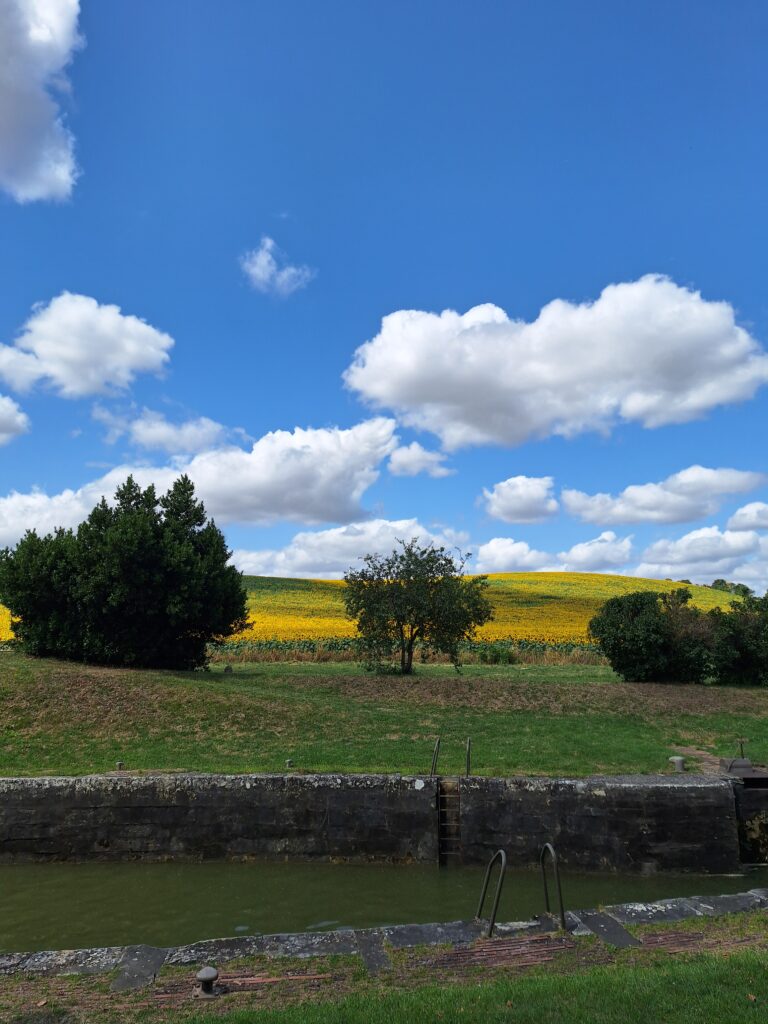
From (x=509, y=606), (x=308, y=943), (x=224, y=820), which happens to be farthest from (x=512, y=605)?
(x=308, y=943)

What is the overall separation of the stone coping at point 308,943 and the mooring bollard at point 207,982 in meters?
0.77

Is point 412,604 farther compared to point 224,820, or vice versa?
point 412,604

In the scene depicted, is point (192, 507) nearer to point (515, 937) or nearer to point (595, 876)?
point (595, 876)

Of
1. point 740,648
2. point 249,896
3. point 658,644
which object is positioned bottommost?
point 249,896

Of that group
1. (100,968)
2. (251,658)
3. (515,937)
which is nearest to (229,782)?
Answer: (100,968)

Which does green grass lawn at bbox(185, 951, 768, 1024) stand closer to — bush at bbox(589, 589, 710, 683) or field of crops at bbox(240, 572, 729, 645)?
bush at bbox(589, 589, 710, 683)

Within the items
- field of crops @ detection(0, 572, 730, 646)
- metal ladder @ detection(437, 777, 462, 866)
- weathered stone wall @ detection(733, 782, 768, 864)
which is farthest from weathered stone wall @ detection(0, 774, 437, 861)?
field of crops @ detection(0, 572, 730, 646)

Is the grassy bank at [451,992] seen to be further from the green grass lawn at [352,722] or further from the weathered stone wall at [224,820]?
the green grass lawn at [352,722]

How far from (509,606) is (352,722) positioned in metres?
47.7

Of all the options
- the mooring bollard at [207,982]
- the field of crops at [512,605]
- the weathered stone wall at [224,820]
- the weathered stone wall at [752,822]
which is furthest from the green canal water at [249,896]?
the field of crops at [512,605]

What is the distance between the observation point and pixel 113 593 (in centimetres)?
2564

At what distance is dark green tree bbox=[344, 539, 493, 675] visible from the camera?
27.8 metres

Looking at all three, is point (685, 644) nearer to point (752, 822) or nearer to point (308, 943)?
point (752, 822)

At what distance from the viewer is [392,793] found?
12.3 m
